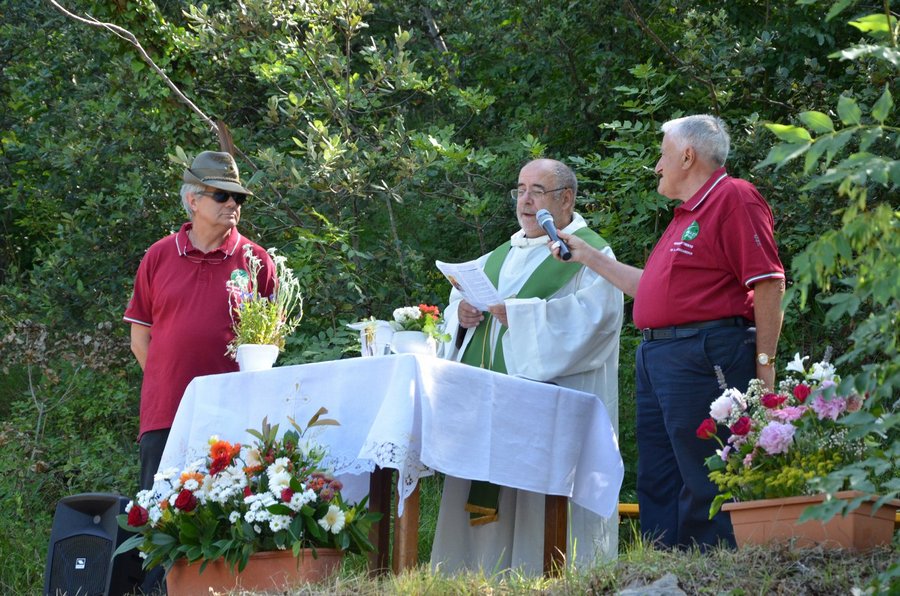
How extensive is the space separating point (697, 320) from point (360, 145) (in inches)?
144

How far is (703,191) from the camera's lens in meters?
4.61

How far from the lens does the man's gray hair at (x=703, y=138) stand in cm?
468

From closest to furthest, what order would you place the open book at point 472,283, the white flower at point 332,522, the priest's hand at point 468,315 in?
the white flower at point 332,522 < the open book at point 472,283 < the priest's hand at point 468,315

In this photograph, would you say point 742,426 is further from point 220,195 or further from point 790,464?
point 220,195

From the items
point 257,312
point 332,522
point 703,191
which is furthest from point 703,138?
point 332,522

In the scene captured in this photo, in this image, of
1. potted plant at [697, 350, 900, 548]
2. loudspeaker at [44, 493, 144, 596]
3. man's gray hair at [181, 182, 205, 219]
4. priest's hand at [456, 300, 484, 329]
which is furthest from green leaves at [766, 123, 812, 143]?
loudspeaker at [44, 493, 144, 596]

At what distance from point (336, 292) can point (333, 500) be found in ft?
10.4

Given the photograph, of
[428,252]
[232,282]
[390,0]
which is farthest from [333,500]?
[390,0]

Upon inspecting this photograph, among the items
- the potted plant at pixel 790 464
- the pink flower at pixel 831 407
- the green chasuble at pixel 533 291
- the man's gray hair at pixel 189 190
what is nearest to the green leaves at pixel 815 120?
the potted plant at pixel 790 464

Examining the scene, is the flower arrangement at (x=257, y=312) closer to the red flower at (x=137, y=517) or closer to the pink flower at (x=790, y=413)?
the red flower at (x=137, y=517)

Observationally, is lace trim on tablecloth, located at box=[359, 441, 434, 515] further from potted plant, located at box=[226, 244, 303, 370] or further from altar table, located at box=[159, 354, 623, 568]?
potted plant, located at box=[226, 244, 303, 370]

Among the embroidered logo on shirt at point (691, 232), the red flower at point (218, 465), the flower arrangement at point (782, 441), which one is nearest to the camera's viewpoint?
the flower arrangement at point (782, 441)

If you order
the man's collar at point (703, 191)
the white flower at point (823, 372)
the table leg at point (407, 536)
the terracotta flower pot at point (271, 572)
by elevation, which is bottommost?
the terracotta flower pot at point (271, 572)

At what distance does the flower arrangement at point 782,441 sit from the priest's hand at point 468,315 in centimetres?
168
